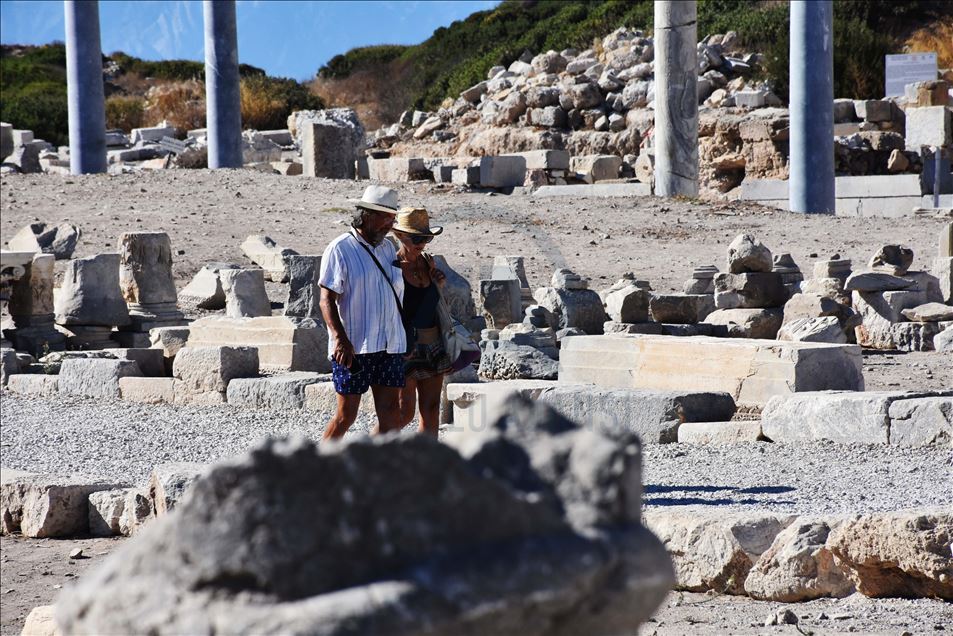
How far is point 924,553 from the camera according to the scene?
4.74 meters

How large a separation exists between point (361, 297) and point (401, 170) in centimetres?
1990

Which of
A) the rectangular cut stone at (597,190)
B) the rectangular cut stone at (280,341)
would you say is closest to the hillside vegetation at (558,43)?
the rectangular cut stone at (597,190)

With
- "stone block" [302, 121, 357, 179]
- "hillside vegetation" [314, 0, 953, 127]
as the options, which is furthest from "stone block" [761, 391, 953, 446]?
"hillside vegetation" [314, 0, 953, 127]

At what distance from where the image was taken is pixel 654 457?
8.13 meters

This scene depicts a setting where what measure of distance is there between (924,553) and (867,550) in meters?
0.20

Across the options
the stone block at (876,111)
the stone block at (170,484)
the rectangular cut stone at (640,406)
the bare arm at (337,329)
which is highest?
the stone block at (876,111)

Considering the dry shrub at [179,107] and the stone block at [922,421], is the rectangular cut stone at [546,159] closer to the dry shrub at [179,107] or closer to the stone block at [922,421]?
the dry shrub at [179,107]

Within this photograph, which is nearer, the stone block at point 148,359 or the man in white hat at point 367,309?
the man in white hat at point 367,309

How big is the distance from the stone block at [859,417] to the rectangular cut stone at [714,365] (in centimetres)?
52

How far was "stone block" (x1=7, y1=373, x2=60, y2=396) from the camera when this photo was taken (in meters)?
12.5

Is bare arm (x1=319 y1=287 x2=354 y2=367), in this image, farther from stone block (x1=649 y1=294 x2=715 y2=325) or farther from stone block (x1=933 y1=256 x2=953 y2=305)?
stone block (x1=933 y1=256 x2=953 y2=305)

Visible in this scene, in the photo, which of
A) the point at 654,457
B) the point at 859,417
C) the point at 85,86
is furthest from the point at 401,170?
the point at 859,417

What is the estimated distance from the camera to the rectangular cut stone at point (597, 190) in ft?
75.8

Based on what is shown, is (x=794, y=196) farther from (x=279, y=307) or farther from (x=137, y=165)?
(x=137, y=165)
